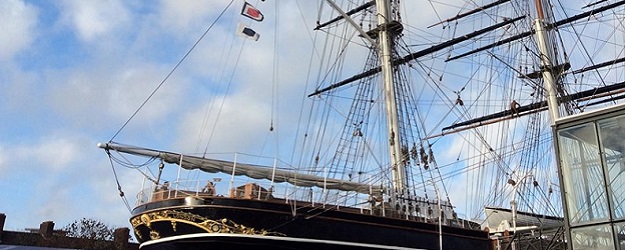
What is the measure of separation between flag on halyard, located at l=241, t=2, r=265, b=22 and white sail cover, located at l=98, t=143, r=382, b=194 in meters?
4.81

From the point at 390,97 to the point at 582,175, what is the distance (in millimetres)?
12355

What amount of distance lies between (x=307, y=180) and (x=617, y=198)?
30.3 feet

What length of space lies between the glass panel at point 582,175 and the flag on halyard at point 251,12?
10.6 m

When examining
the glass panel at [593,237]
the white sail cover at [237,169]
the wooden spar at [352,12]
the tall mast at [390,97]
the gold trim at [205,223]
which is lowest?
the glass panel at [593,237]

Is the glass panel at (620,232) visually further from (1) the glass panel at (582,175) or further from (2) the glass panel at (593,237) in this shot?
(1) the glass panel at (582,175)

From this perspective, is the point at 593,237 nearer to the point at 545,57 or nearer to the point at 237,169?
the point at 237,169

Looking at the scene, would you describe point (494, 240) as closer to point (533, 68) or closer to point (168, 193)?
point (168, 193)

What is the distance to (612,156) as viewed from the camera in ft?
36.3

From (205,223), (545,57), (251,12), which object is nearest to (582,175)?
(205,223)

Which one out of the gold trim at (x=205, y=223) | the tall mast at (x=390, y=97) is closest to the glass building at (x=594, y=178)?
the gold trim at (x=205, y=223)

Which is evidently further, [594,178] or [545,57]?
[545,57]

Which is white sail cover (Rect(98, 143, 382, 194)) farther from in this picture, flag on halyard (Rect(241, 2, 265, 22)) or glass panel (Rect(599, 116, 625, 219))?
glass panel (Rect(599, 116, 625, 219))

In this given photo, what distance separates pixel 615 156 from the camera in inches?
435

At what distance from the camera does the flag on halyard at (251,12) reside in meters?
19.3
